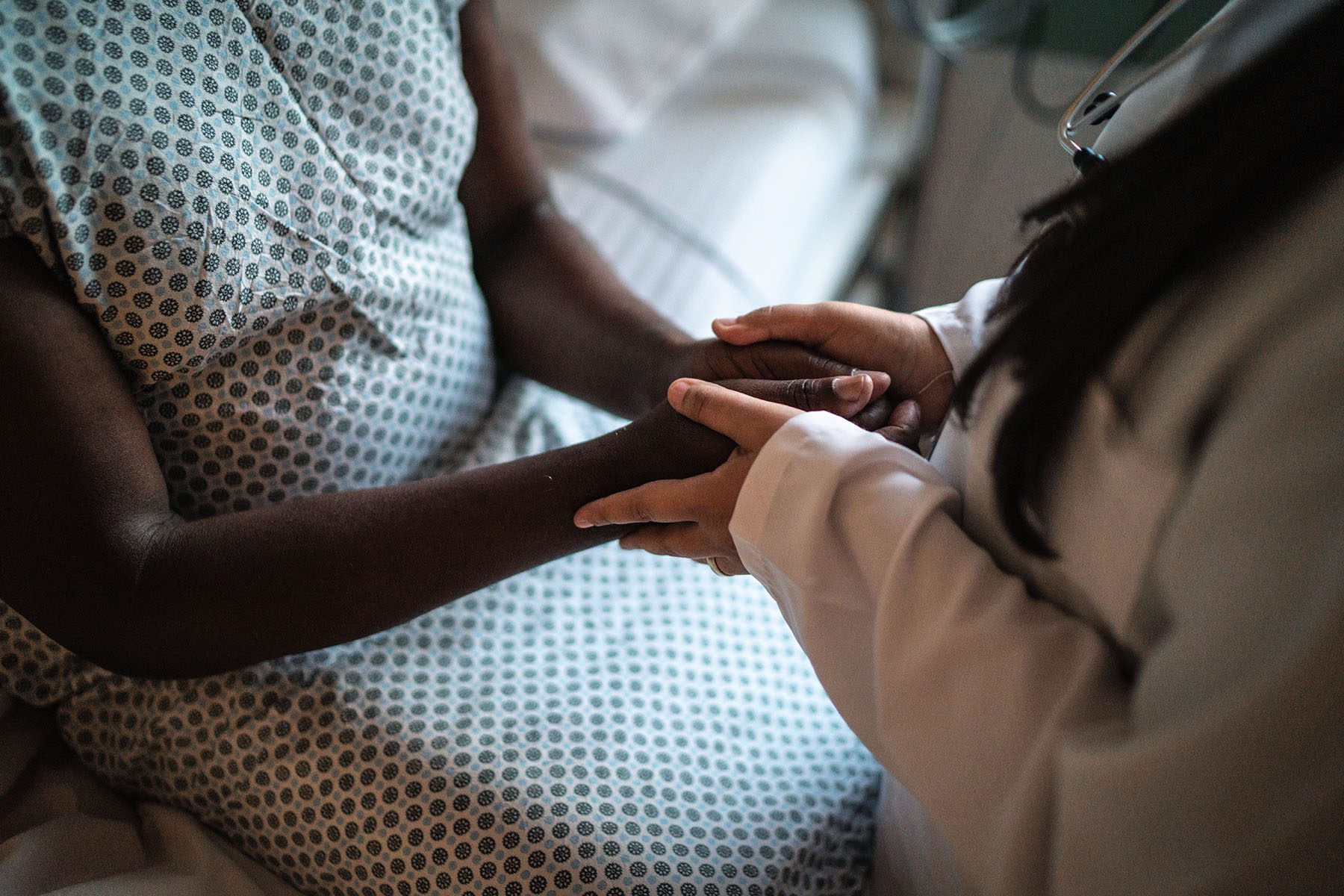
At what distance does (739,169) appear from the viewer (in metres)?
1.44

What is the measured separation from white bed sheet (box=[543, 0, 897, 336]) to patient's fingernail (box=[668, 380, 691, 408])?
43 cm

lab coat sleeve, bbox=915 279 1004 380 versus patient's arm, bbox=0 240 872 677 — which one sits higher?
lab coat sleeve, bbox=915 279 1004 380

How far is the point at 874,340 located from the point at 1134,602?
354mm

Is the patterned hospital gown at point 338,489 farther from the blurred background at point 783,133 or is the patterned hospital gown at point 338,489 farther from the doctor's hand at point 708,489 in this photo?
the blurred background at point 783,133

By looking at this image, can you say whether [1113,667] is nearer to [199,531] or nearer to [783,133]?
[199,531]

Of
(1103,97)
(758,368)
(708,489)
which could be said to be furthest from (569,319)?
(1103,97)

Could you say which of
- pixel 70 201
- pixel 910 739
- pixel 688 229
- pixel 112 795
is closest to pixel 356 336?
pixel 70 201

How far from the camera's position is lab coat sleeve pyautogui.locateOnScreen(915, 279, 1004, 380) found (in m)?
0.72

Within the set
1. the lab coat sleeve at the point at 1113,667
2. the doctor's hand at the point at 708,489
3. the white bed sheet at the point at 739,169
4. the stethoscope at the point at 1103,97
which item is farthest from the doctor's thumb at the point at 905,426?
the white bed sheet at the point at 739,169

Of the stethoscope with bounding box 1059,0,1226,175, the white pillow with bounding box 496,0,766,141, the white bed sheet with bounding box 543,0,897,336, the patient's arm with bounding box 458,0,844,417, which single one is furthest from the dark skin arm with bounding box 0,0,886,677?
the white pillow with bounding box 496,0,766,141

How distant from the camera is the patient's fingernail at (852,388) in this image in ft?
2.27

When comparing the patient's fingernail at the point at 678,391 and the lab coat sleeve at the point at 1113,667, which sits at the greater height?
the lab coat sleeve at the point at 1113,667

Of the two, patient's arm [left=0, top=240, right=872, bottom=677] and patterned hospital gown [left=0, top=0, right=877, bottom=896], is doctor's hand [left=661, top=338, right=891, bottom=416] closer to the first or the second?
patient's arm [left=0, top=240, right=872, bottom=677]

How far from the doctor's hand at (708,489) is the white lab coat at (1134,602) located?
0.06 metres
